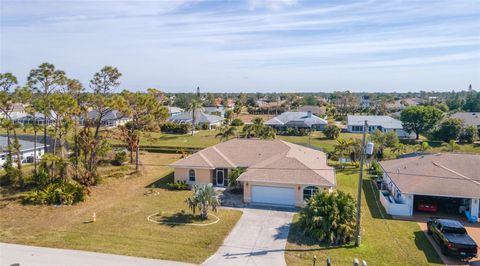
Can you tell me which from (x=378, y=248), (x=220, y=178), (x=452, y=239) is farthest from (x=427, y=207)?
(x=220, y=178)

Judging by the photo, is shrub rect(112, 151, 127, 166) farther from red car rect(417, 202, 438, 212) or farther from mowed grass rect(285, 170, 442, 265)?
red car rect(417, 202, 438, 212)

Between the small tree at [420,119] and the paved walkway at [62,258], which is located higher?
the small tree at [420,119]

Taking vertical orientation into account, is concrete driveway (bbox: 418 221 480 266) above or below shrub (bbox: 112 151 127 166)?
below

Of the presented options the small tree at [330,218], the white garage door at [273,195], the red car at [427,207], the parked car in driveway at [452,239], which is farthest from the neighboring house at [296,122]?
the parked car in driveway at [452,239]

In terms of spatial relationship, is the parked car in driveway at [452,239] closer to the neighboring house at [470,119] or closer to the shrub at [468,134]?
the shrub at [468,134]

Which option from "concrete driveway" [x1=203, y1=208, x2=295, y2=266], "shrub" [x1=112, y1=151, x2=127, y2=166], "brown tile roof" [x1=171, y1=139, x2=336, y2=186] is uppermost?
"brown tile roof" [x1=171, y1=139, x2=336, y2=186]

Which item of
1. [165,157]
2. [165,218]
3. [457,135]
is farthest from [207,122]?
[165,218]

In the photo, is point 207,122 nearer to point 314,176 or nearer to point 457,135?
point 457,135

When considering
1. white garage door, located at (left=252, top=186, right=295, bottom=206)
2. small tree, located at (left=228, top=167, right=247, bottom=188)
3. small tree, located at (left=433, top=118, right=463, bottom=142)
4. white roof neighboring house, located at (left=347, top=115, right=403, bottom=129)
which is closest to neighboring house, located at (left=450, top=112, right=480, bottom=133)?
small tree, located at (left=433, top=118, right=463, bottom=142)
